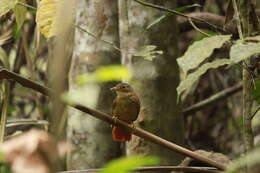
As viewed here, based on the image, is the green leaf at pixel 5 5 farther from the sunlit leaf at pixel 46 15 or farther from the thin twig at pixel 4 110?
the thin twig at pixel 4 110

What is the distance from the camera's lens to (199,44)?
1.41 meters

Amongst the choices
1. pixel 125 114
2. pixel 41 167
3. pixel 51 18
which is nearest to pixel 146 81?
pixel 125 114

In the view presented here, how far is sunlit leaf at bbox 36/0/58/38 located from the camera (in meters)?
1.72

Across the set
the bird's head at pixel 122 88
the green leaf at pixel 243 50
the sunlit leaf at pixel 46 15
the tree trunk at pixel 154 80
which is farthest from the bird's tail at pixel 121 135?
the green leaf at pixel 243 50

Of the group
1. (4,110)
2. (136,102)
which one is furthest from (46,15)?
(136,102)

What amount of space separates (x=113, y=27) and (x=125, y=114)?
1.86ft

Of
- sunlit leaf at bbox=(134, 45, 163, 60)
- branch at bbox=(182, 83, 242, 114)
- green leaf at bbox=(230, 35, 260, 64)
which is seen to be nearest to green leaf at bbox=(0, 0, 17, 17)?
sunlit leaf at bbox=(134, 45, 163, 60)

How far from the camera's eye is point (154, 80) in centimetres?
271

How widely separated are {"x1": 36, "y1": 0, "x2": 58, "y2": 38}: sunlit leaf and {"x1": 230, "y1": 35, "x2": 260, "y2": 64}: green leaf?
67 centimetres

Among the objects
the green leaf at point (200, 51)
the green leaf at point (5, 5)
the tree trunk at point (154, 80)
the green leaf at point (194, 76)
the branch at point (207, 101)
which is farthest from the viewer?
the branch at point (207, 101)

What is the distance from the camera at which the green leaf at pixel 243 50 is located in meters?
1.24

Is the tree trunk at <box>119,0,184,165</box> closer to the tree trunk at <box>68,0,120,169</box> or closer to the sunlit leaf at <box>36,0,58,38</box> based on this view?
the tree trunk at <box>68,0,120,169</box>

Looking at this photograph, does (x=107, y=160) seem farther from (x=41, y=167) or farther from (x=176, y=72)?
(x=41, y=167)

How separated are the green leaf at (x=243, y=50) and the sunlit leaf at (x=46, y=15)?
671 mm
